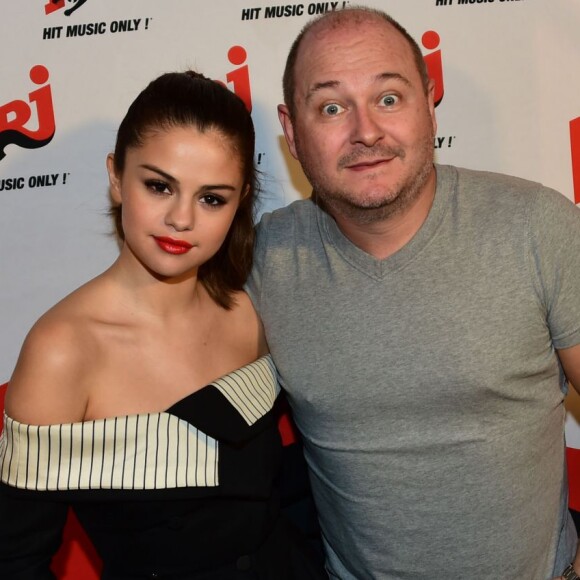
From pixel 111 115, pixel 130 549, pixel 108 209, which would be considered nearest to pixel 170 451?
pixel 130 549

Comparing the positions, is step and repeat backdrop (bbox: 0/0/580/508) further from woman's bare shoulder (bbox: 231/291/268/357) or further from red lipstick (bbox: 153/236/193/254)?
red lipstick (bbox: 153/236/193/254)

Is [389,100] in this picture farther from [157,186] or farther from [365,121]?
[157,186]

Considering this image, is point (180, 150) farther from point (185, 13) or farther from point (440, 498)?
point (440, 498)

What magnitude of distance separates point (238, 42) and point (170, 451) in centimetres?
101

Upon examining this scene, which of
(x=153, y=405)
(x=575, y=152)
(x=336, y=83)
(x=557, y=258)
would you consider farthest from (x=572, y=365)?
(x=153, y=405)

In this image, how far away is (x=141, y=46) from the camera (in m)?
2.00

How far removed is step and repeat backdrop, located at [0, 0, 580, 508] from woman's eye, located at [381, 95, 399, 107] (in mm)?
448

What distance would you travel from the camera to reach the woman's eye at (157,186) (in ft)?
5.05

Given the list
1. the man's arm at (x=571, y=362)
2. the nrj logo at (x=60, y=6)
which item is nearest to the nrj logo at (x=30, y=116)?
the nrj logo at (x=60, y=6)

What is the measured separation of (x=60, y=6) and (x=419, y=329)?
3.88 ft

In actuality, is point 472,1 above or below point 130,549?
above

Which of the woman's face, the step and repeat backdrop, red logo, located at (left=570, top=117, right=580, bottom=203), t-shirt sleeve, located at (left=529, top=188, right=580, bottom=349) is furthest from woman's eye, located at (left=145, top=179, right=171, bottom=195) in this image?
red logo, located at (left=570, top=117, right=580, bottom=203)

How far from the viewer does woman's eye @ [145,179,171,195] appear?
5.05 ft

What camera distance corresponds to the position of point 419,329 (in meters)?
1.58
